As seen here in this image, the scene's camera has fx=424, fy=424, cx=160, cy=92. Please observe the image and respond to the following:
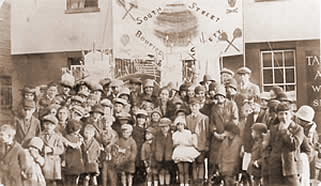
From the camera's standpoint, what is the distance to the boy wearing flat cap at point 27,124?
2.15 meters

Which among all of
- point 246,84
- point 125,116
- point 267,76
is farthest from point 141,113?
point 267,76

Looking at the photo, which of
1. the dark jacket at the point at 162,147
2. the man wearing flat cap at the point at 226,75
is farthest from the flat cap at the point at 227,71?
the dark jacket at the point at 162,147

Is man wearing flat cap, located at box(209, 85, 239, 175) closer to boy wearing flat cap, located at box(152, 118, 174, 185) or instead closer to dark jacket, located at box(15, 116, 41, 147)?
boy wearing flat cap, located at box(152, 118, 174, 185)

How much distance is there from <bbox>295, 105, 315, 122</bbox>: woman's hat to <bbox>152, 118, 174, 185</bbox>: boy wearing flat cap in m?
0.59

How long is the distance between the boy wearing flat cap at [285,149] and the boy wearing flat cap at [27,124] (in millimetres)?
1153

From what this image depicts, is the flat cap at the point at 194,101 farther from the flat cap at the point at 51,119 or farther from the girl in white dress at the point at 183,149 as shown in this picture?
the flat cap at the point at 51,119

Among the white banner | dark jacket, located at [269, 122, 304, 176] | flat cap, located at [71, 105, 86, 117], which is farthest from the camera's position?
flat cap, located at [71, 105, 86, 117]

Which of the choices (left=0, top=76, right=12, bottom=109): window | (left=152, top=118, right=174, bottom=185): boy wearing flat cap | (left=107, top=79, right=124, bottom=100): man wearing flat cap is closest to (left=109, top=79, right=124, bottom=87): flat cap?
(left=107, top=79, right=124, bottom=100): man wearing flat cap

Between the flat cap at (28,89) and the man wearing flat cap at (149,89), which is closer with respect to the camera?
the man wearing flat cap at (149,89)

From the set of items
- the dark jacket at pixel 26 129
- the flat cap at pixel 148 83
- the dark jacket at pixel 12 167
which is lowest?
the dark jacket at pixel 12 167

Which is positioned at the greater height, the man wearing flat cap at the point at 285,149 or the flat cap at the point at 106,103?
the flat cap at the point at 106,103

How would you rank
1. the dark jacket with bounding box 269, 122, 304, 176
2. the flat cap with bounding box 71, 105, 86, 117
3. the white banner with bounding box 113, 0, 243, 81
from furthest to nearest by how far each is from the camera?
the flat cap with bounding box 71, 105, 86, 117, the white banner with bounding box 113, 0, 243, 81, the dark jacket with bounding box 269, 122, 304, 176

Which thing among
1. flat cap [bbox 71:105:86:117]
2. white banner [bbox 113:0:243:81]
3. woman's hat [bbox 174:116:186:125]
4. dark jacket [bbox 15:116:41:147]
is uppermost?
white banner [bbox 113:0:243:81]

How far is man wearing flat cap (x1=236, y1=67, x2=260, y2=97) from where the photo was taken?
77.0 inches
